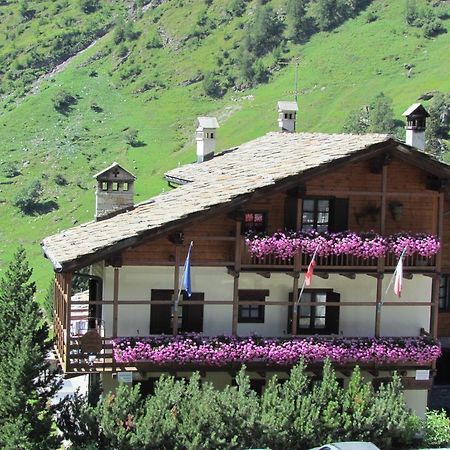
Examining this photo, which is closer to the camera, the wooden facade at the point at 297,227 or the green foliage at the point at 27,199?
the wooden facade at the point at 297,227

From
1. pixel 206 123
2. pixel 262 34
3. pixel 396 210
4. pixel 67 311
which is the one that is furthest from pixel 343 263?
pixel 262 34

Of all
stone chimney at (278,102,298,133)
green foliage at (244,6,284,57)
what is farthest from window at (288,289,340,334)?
green foliage at (244,6,284,57)

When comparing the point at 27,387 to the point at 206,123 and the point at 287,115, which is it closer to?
the point at 206,123

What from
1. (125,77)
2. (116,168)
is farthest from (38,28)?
(116,168)

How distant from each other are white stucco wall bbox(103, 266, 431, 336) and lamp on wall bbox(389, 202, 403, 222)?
1959mm

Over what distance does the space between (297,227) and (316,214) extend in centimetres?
109

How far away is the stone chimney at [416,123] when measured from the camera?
33.5 m

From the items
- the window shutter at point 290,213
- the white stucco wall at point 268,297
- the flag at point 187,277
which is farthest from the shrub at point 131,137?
the flag at point 187,277

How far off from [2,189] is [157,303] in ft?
323

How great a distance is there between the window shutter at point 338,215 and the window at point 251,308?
2747mm

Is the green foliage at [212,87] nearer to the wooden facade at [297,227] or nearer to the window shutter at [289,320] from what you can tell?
the wooden facade at [297,227]

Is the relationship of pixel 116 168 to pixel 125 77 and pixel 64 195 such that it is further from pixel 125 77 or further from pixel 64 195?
pixel 125 77

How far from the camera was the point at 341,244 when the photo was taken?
28.1 meters

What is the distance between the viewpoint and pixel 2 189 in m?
122
